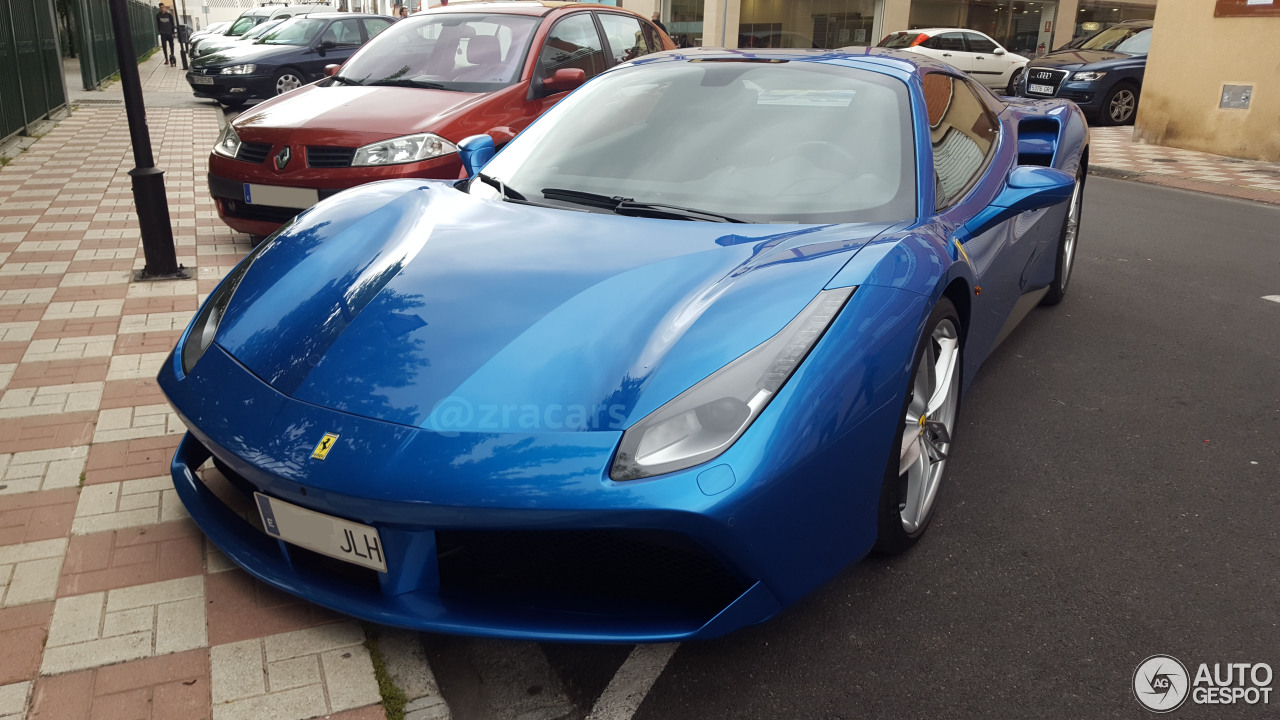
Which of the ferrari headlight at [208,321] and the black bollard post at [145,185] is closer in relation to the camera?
the ferrari headlight at [208,321]

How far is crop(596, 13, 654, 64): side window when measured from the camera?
271 inches

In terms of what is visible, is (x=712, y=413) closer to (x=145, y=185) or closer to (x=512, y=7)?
(x=145, y=185)

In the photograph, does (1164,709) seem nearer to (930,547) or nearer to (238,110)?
(930,547)

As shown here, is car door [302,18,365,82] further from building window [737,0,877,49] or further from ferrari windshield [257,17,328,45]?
building window [737,0,877,49]

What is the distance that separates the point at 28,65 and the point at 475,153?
33.9 feet

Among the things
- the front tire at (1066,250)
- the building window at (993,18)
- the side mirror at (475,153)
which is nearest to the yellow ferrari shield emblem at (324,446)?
the side mirror at (475,153)

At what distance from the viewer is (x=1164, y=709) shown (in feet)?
6.42

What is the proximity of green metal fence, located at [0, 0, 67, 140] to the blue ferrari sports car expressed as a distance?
9.13 metres

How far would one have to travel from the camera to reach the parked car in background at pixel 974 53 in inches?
694

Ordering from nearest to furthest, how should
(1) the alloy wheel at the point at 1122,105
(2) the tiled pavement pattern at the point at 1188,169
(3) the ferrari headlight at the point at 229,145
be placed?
(3) the ferrari headlight at the point at 229,145 → (2) the tiled pavement pattern at the point at 1188,169 → (1) the alloy wheel at the point at 1122,105

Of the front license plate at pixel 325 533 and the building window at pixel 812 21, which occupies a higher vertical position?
the building window at pixel 812 21

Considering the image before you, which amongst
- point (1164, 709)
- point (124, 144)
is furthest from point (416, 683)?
point (124, 144)

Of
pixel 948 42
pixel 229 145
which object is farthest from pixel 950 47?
pixel 229 145

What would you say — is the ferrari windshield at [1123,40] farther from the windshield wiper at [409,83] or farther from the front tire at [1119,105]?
the windshield wiper at [409,83]
